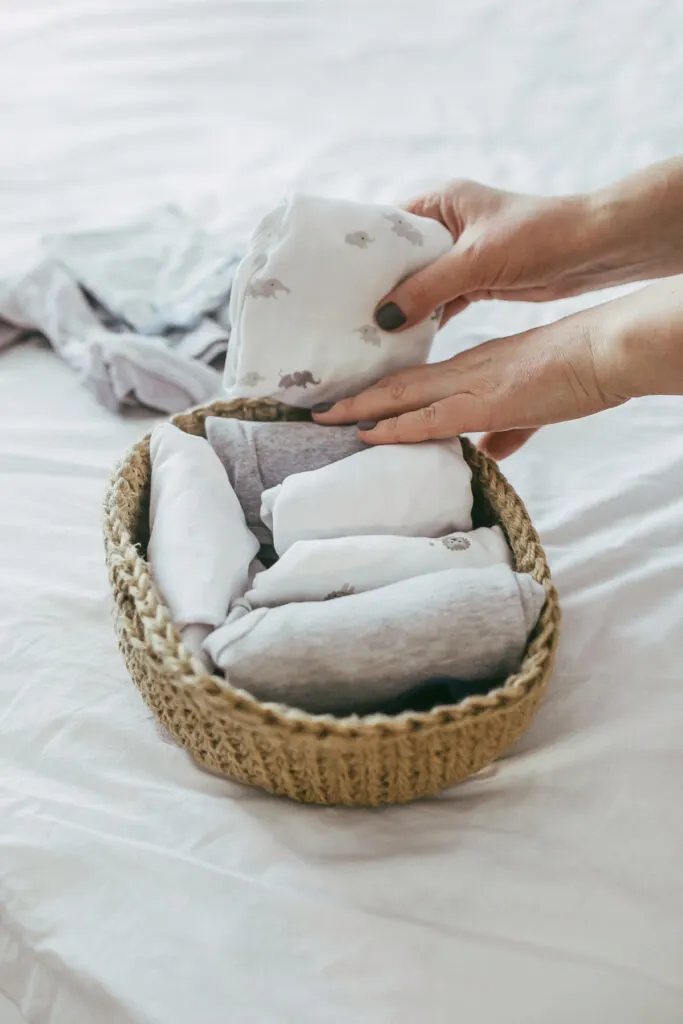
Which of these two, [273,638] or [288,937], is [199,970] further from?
[273,638]

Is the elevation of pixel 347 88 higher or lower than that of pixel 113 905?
higher

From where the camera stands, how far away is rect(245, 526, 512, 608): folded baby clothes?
58 cm

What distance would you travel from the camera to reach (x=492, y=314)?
1.00 metres

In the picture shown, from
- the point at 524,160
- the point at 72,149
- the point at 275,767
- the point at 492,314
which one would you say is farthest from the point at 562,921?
the point at 72,149

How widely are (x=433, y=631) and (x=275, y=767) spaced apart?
125mm

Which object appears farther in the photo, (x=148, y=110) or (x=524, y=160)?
(x=148, y=110)

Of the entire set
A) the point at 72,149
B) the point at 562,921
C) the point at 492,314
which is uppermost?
the point at 72,149

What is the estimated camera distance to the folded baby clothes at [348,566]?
0.58 meters

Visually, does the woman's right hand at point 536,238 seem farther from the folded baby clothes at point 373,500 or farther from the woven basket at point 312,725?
the woven basket at point 312,725

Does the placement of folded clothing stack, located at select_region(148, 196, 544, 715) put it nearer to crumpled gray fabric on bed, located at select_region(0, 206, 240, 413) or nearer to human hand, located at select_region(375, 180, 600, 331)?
human hand, located at select_region(375, 180, 600, 331)

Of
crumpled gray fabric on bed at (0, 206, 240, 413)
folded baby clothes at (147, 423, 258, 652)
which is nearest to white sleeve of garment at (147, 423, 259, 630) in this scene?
folded baby clothes at (147, 423, 258, 652)

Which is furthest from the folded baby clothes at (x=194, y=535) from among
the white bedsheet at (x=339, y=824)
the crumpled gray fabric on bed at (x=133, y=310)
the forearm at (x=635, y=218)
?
the forearm at (x=635, y=218)

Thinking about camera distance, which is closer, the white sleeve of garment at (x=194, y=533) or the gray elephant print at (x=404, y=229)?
the white sleeve of garment at (x=194, y=533)

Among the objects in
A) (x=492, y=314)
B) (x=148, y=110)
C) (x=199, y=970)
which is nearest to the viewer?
(x=199, y=970)
